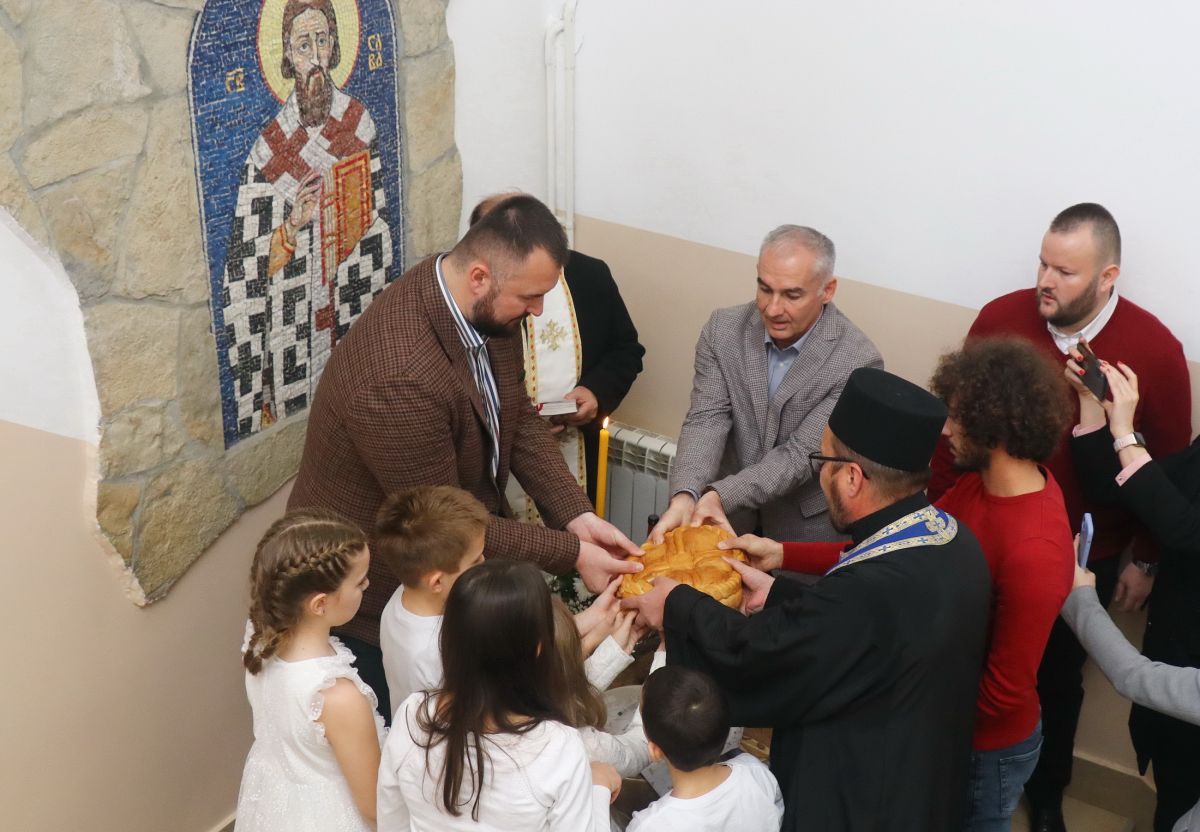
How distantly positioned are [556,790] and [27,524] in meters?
1.54

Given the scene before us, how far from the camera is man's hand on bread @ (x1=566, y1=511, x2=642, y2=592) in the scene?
3.09 metres

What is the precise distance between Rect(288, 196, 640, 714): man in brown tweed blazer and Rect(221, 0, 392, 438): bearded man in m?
0.46

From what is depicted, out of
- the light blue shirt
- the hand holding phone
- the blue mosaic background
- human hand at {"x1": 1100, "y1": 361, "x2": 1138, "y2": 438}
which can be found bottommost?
the hand holding phone

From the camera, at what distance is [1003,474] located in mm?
2717

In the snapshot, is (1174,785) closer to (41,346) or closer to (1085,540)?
→ (1085,540)

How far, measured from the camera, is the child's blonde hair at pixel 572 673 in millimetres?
2260

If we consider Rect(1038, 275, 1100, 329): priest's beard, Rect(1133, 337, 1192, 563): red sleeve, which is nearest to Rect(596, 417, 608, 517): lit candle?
Rect(1038, 275, 1100, 329): priest's beard

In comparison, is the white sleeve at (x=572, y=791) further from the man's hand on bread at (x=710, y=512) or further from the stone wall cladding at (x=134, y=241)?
the stone wall cladding at (x=134, y=241)

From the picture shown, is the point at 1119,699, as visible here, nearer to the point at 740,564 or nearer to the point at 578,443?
the point at 740,564

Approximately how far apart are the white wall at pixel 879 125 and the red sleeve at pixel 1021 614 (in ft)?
4.24

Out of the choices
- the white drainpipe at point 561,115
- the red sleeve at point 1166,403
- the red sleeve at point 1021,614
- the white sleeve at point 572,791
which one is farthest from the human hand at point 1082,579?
the white drainpipe at point 561,115

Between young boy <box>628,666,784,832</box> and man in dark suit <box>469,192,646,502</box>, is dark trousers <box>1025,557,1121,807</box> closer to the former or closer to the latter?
young boy <box>628,666,784,832</box>

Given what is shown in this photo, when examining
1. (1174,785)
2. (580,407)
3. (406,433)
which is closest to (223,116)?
(406,433)

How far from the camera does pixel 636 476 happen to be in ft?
15.5
